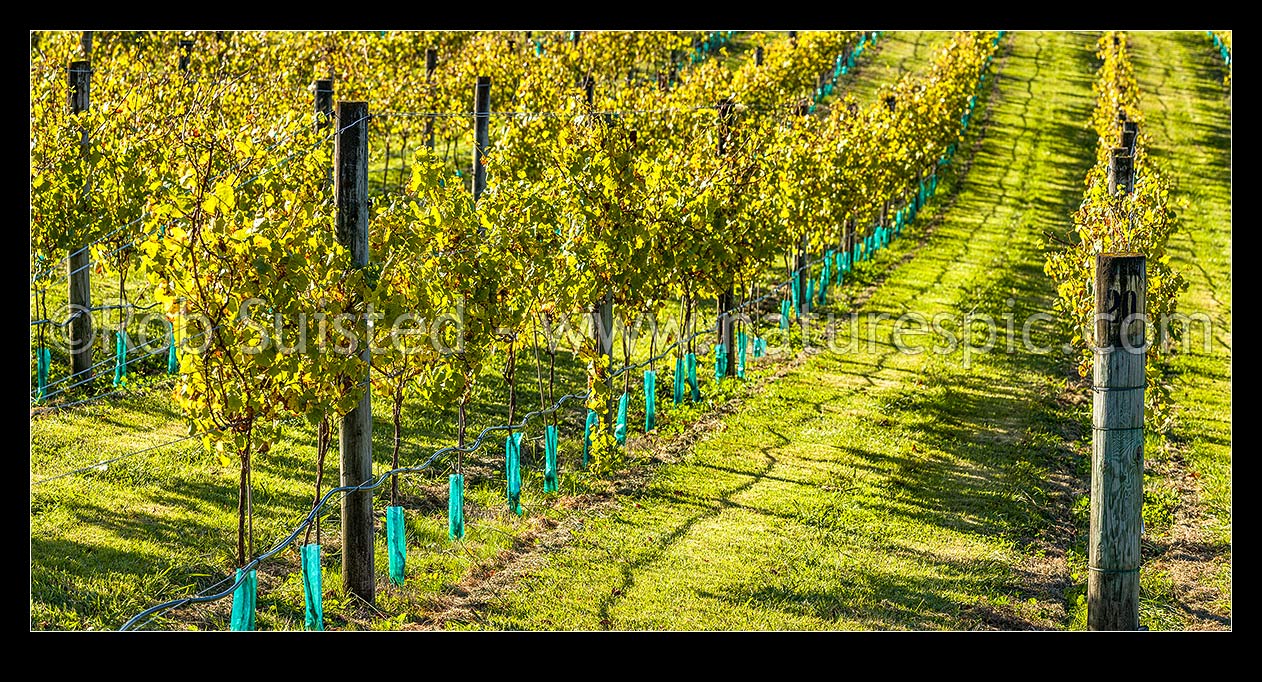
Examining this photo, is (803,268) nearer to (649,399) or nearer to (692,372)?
(692,372)

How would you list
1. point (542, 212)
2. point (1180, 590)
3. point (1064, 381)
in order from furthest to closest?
point (1064, 381) < point (542, 212) < point (1180, 590)

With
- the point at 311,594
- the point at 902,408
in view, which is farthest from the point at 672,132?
the point at 311,594

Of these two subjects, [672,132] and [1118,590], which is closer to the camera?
[1118,590]

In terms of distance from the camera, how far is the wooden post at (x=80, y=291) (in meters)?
13.1

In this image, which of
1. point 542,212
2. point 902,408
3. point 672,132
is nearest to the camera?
point 542,212

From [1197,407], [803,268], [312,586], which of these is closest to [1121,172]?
[1197,407]

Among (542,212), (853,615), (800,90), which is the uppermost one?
(800,90)

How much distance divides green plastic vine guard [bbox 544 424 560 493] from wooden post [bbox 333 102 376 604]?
7.64 feet

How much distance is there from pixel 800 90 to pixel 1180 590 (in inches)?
996

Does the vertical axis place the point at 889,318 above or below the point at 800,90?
below

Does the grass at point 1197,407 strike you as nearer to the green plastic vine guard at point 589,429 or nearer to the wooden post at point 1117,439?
the wooden post at point 1117,439

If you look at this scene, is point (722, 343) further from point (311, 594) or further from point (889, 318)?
point (311, 594)

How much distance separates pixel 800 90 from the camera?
33156mm

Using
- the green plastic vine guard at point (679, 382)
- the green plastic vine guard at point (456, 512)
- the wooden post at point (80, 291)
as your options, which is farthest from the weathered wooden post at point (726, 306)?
the wooden post at point (80, 291)
